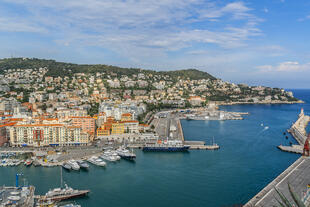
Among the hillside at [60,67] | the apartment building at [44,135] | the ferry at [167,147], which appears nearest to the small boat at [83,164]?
the apartment building at [44,135]

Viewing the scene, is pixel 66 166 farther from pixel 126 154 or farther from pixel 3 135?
pixel 3 135

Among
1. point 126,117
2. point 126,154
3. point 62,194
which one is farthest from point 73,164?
point 126,117

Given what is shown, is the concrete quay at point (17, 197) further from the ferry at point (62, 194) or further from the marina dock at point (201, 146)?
the marina dock at point (201, 146)

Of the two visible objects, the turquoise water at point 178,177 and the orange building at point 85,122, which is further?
the orange building at point 85,122

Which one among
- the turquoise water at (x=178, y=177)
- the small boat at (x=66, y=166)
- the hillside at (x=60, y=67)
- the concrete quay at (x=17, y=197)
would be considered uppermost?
the hillside at (x=60, y=67)

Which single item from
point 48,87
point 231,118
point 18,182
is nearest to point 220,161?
point 18,182

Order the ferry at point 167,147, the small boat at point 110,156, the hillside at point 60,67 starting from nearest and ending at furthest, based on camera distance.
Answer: the small boat at point 110,156 < the ferry at point 167,147 < the hillside at point 60,67

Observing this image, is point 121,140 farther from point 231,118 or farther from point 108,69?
point 108,69
